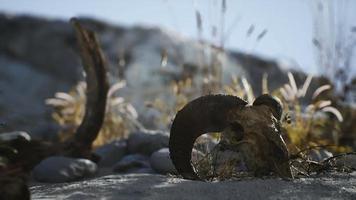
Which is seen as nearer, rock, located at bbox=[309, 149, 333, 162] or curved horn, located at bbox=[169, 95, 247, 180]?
curved horn, located at bbox=[169, 95, 247, 180]

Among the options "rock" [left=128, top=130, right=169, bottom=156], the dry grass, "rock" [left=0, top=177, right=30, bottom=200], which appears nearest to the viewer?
"rock" [left=0, top=177, right=30, bottom=200]

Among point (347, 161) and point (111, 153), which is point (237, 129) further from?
point (111, 153)

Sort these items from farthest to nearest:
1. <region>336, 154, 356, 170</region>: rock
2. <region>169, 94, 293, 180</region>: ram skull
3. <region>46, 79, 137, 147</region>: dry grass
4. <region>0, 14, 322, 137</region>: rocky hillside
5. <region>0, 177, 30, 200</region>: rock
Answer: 1. <region>0, 14, 322, 137</region>: rocky hillside
2. <region>46, 79, 137, 147</region>: dry grass
3. <region>336, 154, 356, 170</region>: rock
4. <region>169, 94, 293, 180</region>: ram skull
5. <region>0, 177, 30, 200</region>: rock

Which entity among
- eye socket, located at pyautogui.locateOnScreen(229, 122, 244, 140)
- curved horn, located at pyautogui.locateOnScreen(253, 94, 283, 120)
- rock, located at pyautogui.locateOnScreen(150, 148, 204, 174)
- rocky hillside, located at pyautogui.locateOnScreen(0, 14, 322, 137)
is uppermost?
rocky hillside, located at pyautogui.locateOnScreen(0, 14, 322, 137)

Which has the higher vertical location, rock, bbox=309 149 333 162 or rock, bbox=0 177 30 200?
rock, bbox=0 177 30 200

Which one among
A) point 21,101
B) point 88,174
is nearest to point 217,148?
point 88,174

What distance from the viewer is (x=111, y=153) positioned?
5.00 meters

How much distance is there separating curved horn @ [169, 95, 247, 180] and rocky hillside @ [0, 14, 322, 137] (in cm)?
658

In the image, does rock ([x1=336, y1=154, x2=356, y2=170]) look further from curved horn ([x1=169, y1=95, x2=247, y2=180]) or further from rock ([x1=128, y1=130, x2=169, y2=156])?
rock ([x1=128, y1=130, x2=169, y2=156])

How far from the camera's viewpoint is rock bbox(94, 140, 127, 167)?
193 inches

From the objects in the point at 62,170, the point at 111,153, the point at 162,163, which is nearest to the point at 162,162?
the point at 162,163

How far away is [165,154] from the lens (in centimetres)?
395

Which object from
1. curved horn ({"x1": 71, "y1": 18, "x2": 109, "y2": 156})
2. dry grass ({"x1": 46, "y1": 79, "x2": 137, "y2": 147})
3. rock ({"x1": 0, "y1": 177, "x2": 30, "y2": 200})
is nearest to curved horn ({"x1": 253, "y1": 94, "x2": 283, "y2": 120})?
rock ({"x1": 0, "y1": 177, "x2": 30, "y2": 200})

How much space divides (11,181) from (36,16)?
11577 millimetres
